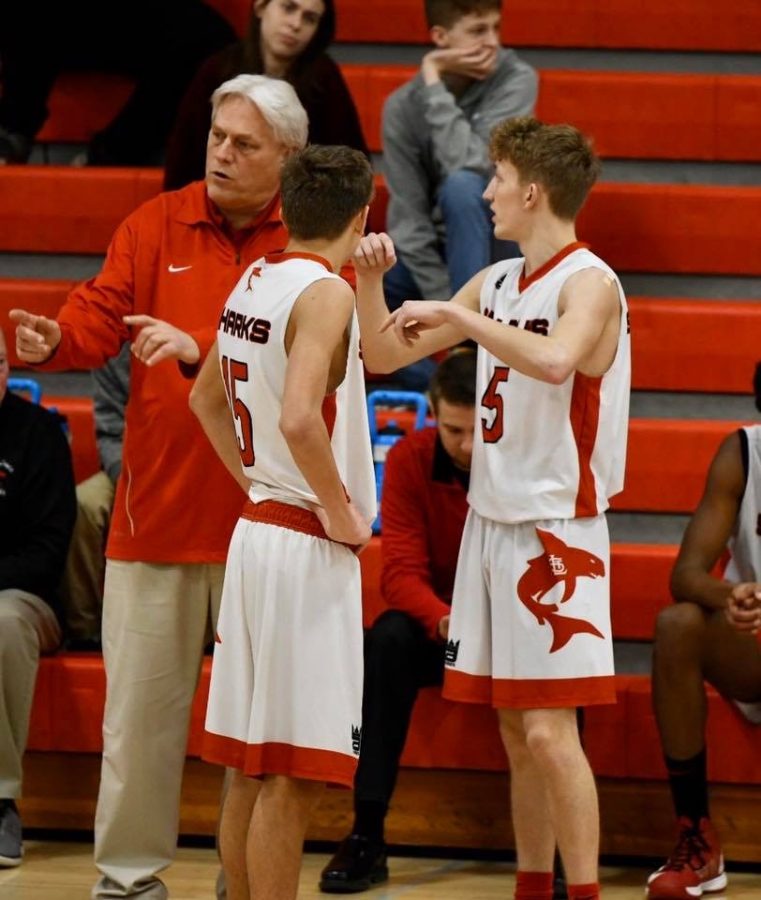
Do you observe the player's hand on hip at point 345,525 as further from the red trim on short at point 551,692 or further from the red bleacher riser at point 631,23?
the red bleacher riser at point 631,23

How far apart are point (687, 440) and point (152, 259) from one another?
5.78ft

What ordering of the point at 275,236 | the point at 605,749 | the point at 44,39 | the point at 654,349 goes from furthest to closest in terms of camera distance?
the point at 44,39 → the point at 654,349 → the point at 605,749 → the point at 275,236

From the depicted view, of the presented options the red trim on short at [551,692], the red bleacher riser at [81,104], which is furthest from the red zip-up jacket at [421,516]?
the red bleacher riser at [81,104]

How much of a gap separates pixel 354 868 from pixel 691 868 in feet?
2.49

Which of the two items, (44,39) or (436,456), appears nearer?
(436,456)

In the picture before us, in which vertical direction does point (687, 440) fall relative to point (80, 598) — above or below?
above

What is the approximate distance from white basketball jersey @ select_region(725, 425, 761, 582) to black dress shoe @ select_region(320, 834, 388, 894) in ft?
3.57

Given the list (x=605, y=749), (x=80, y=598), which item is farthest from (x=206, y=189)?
(x=605, y=749)

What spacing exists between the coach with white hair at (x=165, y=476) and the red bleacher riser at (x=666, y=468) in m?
1.52

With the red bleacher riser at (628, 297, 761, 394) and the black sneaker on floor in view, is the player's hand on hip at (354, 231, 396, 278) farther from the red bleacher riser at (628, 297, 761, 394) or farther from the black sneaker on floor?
the red bleacher riser at (628, 297, 761, 394)

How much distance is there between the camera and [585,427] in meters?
3.41

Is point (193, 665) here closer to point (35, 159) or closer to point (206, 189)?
point (206, 189)

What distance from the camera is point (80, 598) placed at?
457 centimetres

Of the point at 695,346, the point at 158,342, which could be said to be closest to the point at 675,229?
the point at 695,346
